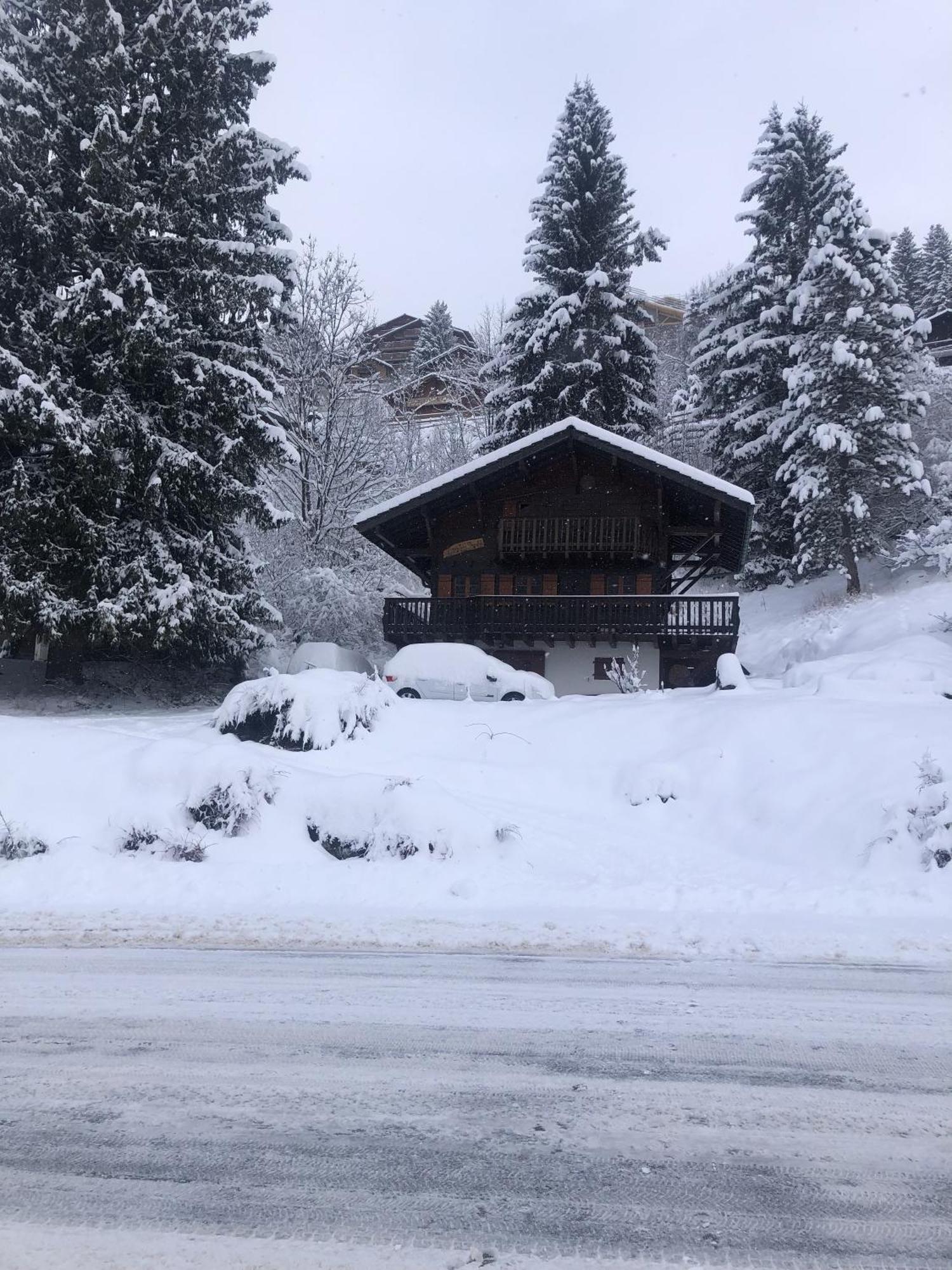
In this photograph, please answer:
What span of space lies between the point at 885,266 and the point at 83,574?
83.2ft

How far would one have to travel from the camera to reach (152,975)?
5020 millimetres

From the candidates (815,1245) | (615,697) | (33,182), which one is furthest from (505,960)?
(33,182)

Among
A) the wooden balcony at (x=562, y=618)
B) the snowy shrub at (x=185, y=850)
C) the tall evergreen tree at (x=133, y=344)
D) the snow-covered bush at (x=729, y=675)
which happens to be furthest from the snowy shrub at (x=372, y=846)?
the wooden balcony at (x=562, y=618)

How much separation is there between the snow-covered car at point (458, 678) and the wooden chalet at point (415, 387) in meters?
14.5

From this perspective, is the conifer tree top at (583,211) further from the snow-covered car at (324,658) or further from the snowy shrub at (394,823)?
the snowy shrub at (394,823)

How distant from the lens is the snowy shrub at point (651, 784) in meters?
9.09

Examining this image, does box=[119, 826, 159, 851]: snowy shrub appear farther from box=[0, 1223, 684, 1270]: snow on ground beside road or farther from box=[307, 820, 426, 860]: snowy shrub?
box=[0, 1223, 684, 1270]: snow on ground beside road

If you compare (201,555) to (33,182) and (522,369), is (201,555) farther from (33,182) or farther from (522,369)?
(522,369)

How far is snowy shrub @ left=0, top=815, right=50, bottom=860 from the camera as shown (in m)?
7.52

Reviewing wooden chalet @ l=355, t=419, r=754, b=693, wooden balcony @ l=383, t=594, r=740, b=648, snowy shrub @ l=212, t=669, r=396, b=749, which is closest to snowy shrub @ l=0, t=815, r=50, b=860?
snowy shrub @ l=212, t=669, r=396, b=749

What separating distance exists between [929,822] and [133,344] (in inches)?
596

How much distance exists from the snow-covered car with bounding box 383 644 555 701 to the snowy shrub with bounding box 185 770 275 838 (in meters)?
7.72

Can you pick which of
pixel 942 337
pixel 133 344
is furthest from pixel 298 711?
pixel 942 337

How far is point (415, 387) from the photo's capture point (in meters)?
34.3
